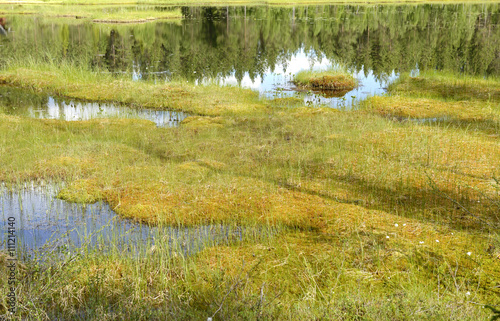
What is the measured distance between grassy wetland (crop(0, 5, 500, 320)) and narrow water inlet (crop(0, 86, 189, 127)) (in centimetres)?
48

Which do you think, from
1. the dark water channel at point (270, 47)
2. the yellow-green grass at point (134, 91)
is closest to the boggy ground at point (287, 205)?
the yellow-green grass at point (134, 91)

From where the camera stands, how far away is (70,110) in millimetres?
18766

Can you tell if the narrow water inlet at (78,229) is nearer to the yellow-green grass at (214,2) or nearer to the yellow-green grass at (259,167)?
the yellow-green grass at (259,167)

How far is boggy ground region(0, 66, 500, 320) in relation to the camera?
5926 mm

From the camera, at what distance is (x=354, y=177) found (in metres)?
10.7

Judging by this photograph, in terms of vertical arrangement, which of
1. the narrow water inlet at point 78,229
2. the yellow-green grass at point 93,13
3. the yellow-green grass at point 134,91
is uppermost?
the yellow-green grass at point 93,13

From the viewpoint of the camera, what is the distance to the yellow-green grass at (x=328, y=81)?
947 inches

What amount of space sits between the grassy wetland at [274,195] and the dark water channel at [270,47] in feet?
12.0

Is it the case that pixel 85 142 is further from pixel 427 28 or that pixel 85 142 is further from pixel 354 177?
pixel 427 28

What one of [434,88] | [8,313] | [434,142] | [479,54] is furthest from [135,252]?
[479,54]

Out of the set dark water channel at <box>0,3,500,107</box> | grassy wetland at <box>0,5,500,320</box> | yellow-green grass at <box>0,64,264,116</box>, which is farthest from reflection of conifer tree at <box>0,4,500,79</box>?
grassy wetland at <box>0,5,500,320</box>

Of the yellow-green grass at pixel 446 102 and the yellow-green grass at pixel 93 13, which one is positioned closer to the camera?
the yellow-green grass at pixel 446 102

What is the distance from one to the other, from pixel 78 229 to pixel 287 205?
4.09m

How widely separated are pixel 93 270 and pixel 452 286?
5.06 meters
